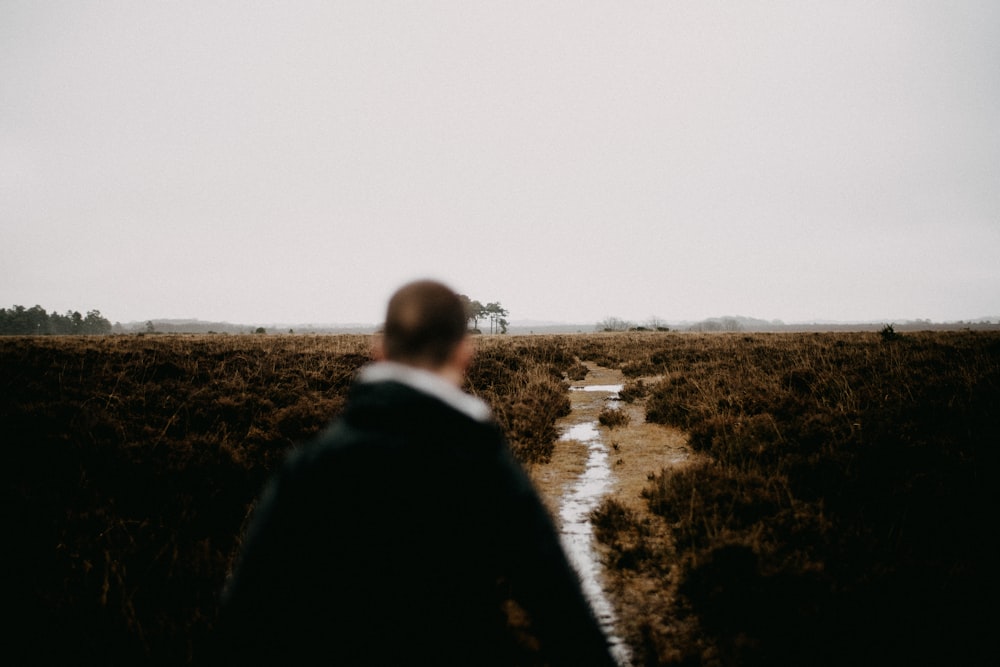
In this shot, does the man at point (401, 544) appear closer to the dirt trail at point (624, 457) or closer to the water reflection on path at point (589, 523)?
the water reflection on path at point (589, 523)

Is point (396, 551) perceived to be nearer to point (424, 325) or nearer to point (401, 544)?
point (401, 544)

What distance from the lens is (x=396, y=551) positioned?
133 centimetres

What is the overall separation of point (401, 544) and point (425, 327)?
2.21ft

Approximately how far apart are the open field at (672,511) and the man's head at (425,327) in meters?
3.15

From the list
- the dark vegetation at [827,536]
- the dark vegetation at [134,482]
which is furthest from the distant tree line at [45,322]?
the dark vegetation at [827,536]

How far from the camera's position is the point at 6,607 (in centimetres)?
352

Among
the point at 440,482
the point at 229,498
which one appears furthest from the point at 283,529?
the point at 229,498

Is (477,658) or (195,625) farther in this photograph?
(195,625)

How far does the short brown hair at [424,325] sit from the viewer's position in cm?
146

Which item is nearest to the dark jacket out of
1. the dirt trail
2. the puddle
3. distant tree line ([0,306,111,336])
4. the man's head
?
the man's head

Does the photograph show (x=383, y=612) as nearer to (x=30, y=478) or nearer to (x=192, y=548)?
(x=192, y=548)

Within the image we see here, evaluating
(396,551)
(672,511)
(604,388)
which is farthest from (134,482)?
(604,388)

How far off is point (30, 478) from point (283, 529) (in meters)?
6.59

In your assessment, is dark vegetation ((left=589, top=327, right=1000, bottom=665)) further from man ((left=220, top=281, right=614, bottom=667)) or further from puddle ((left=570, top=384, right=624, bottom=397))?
puddle ((left=570, top=384, right=624, bottom=397))
